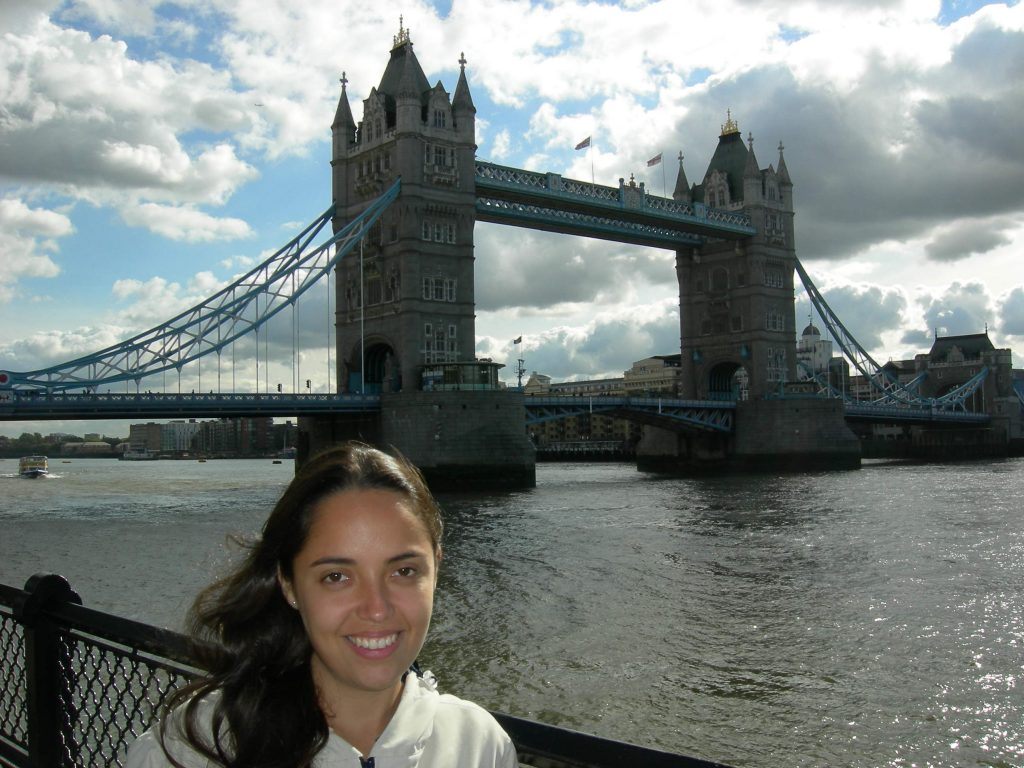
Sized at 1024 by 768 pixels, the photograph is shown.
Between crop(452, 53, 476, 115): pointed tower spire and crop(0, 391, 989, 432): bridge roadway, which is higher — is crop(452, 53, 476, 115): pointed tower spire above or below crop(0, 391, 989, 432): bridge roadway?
above

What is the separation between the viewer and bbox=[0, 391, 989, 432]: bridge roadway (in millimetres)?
34906

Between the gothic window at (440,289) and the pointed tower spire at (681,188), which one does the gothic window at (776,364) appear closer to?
the pointed tower spire at (681,188)

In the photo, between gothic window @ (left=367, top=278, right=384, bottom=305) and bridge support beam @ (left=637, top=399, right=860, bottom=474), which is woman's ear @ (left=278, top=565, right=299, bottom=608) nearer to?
gothic window @ (left=367, top=278, right=384, bottom=305)

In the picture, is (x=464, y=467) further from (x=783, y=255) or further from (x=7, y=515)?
(x=783, y=255)

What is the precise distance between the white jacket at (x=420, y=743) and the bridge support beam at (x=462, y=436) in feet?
120

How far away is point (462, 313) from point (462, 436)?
775 centimetres

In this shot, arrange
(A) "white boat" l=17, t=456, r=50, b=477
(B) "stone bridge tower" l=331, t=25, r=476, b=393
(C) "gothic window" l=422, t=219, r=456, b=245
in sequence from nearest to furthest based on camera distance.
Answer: (B) "stone bridge tower" l=331, t=25, r=476, b=393, (C) "gothic window" l=422, t=219, r=456, b=245, (A) "white boat" l=17, t=456, r=50, b=477

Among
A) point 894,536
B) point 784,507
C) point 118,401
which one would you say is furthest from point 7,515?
point 894,536

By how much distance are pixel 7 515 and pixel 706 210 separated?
133 feet

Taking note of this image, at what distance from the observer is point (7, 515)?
109 feet

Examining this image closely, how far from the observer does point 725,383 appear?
64250 mm

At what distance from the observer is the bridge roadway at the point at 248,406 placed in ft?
115

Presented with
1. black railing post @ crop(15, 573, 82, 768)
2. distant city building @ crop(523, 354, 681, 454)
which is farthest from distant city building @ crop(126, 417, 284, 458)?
black railing post @ crop(15, 573, 82, 768)

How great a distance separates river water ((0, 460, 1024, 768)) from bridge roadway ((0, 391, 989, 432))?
6.01 metres
